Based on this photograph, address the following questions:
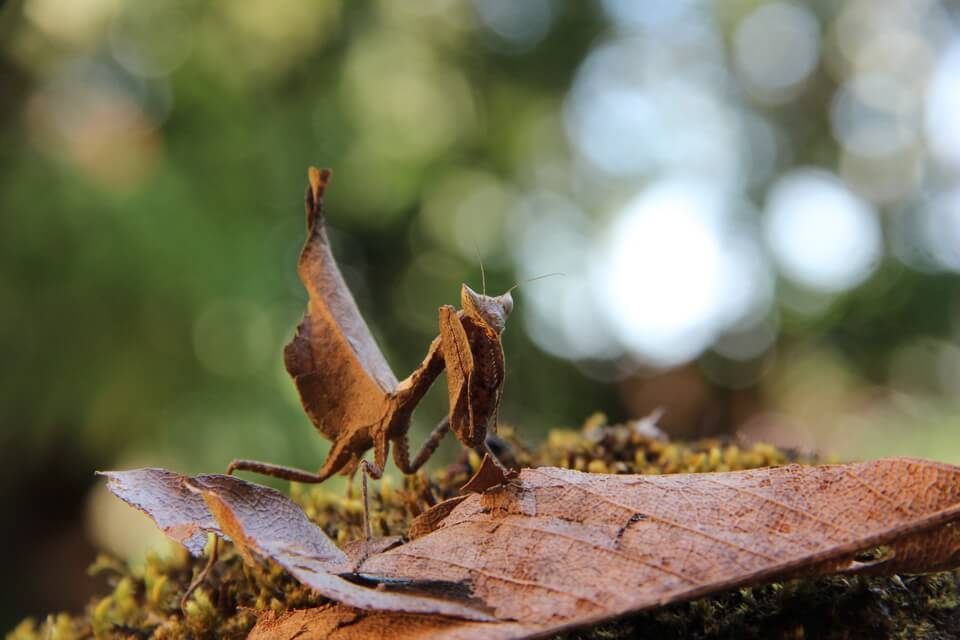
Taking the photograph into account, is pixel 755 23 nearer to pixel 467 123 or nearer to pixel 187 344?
pixel 467 123

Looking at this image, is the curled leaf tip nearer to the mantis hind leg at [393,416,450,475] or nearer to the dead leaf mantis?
the dead leaf mantis

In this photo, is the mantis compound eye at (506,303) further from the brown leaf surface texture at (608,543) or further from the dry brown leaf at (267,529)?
the dry brown leaf at (267,529)

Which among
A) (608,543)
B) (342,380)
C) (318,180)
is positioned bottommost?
(608,543)

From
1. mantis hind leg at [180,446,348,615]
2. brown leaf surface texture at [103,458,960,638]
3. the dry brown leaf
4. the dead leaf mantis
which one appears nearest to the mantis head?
the dead leaf mantis

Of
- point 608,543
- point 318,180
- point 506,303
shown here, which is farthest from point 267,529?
point 318,180

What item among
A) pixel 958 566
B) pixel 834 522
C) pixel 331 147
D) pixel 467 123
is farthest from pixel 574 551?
pixel 467 123

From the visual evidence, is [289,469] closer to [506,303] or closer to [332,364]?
[332,364]
